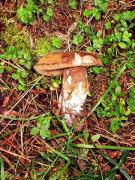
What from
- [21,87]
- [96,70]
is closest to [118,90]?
[96,70]

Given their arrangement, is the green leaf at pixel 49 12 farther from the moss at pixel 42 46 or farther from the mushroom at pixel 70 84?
the mushroom at pixel 70 84

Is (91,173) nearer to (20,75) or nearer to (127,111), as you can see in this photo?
(127,111)

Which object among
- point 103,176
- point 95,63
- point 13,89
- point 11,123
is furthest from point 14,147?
point 95,63

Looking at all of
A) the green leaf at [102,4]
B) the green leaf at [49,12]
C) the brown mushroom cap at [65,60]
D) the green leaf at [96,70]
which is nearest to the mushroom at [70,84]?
the brown mushroom cap at [65,60]

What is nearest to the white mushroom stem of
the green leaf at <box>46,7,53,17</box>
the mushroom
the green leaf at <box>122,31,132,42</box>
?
the mushroom

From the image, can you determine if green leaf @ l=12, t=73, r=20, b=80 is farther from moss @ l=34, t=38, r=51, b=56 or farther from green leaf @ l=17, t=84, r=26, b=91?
moss @ l=34, t=38, r=51, b=56
